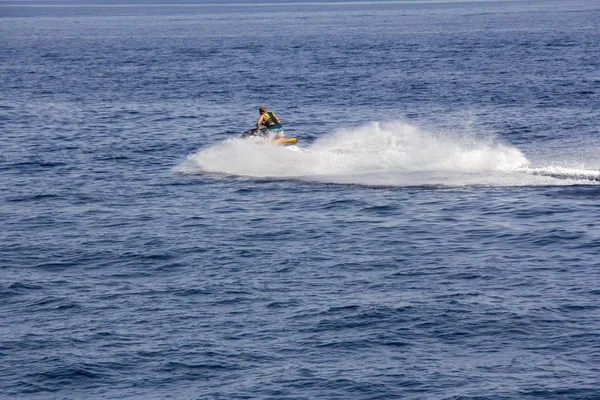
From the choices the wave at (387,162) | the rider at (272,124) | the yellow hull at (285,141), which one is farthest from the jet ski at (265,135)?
the wave at (387,162)

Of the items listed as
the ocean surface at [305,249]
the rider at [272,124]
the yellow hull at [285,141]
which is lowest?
the ocean surface at [305,249]

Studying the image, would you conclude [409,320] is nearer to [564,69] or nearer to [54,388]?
[54,388]

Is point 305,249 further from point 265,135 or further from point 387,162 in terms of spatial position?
point 265,135

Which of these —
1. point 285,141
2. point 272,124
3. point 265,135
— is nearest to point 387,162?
point 285,141

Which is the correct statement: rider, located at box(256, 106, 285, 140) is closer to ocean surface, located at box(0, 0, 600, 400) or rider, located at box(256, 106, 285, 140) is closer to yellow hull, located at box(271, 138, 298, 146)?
yellow hull, located at box(271, 138, 298, 146)


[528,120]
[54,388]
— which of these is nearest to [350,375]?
[54,388]

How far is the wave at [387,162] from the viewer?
44.6m

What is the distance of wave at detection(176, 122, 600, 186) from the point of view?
44594 mm

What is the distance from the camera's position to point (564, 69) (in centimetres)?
9188

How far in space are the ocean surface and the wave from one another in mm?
152

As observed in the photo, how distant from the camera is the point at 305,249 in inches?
1400

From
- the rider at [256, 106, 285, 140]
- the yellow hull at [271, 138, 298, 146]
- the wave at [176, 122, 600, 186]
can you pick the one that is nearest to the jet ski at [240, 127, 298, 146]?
the yellow hull at [271, 138, 298, 146]

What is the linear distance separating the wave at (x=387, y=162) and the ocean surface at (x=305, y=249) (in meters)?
0.15

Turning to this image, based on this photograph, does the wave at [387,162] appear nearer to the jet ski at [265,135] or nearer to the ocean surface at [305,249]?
the ocean surface at [305,249]
